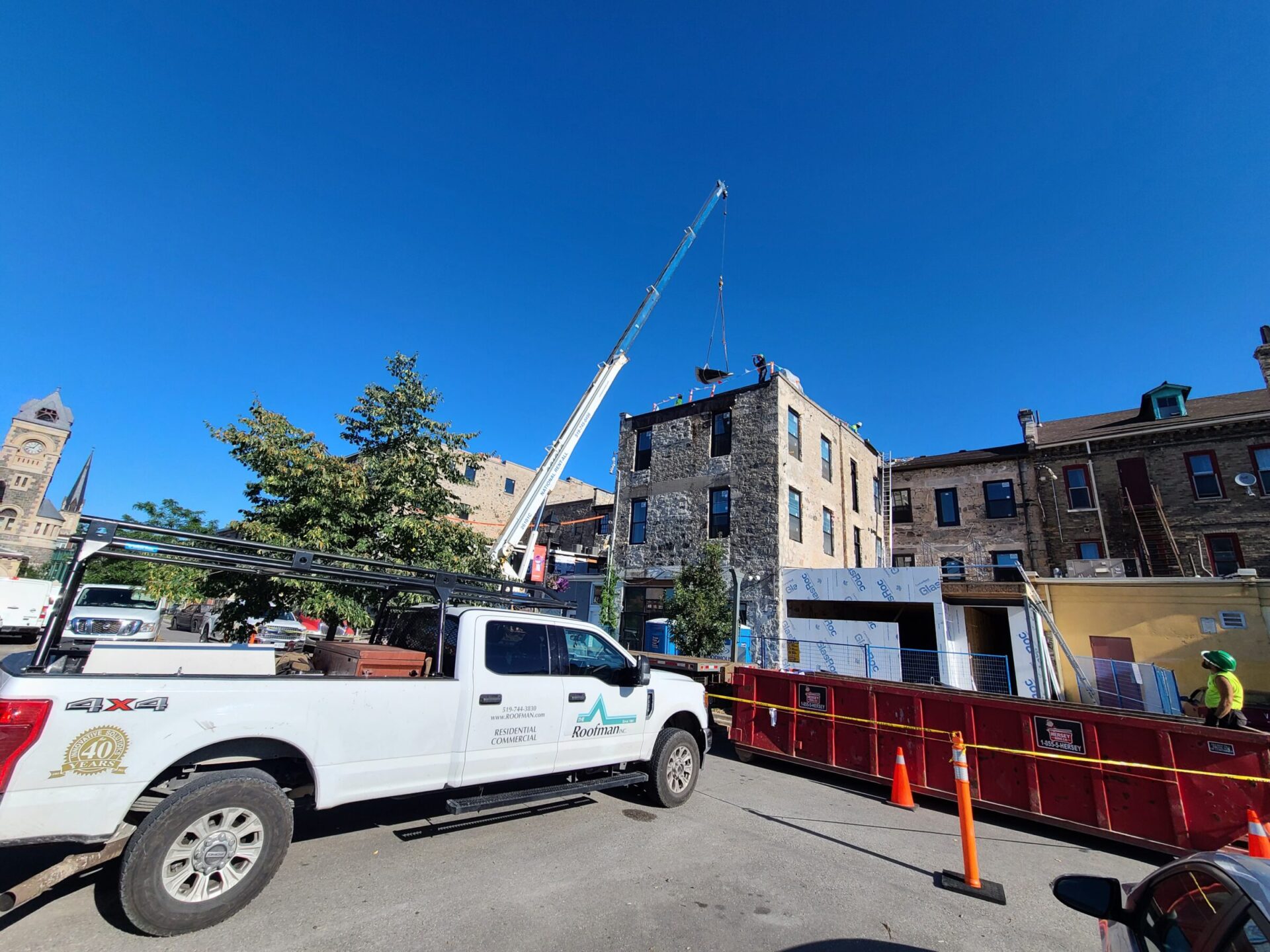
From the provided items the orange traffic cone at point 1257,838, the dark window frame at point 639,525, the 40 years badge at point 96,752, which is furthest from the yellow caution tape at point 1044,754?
the dark window frame at point 639,525

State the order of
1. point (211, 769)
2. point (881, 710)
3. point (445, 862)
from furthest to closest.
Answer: point (881, 710) → point (445, 862) → point (211, 769)

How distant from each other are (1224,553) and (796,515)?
50.9ft

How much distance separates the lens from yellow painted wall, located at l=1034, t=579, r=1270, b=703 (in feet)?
51.1

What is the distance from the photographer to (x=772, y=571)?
773 inches

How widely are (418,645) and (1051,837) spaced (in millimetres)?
7426

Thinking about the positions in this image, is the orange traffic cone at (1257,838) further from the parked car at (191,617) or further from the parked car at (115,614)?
the parked car at (191,617)

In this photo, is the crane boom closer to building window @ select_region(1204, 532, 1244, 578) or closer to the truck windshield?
the truck windshield

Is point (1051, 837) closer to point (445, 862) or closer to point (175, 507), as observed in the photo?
point (445, 862)

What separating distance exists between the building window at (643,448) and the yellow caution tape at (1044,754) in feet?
53.7

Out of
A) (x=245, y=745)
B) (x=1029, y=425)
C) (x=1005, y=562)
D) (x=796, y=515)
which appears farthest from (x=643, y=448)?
(x=245, y=745)

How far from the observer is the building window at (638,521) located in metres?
23.9

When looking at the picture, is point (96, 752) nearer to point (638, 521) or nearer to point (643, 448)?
point (638, 521)

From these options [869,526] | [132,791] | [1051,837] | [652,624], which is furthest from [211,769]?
[869,526]

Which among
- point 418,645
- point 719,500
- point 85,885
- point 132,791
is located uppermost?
point 719,500
